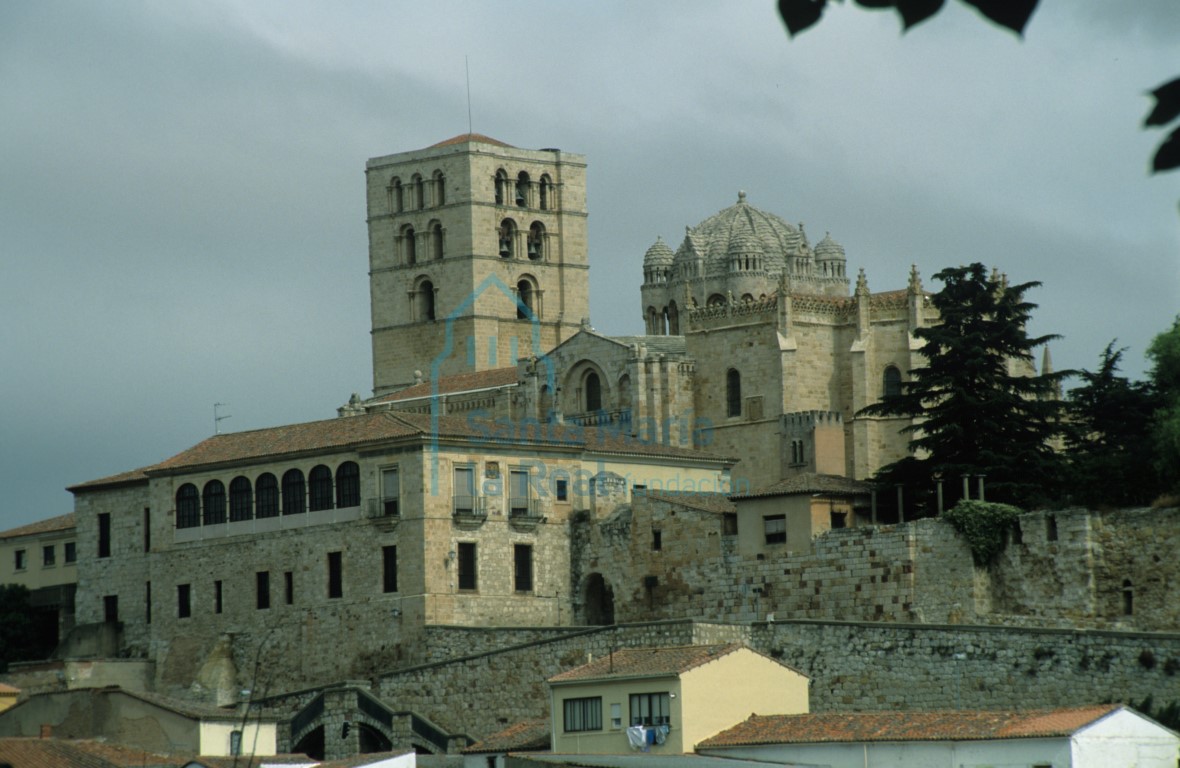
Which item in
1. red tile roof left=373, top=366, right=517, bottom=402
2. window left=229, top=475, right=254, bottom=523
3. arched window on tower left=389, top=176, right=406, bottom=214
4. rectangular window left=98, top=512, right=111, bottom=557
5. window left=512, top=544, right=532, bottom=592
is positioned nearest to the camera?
window left=512, top=544, right=532, bottom=592

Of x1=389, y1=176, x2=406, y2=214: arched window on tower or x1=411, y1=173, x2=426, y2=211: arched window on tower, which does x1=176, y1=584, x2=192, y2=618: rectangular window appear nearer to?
x1=411, y1=173, x2=426, y2=211: arched window on tower

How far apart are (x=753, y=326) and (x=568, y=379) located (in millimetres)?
8159

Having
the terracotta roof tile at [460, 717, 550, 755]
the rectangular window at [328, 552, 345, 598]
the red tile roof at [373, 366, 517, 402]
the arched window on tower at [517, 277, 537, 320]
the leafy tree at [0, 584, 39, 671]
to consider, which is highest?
the arched window on tower at [517, 277, 537, 320]

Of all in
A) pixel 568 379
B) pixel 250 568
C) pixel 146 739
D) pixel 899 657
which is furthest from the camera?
pixel 568 379

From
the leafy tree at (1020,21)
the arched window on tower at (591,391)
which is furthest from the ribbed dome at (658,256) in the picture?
the leafy tree at (1020,21)

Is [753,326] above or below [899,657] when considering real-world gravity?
above

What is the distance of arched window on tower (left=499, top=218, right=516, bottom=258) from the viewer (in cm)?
10525

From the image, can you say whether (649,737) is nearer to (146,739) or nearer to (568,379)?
(146,739)

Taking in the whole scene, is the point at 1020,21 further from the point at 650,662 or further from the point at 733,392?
the point at 733,392

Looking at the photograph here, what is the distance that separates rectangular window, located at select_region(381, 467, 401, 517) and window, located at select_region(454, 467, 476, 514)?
1.55m

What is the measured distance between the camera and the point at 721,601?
176 feet

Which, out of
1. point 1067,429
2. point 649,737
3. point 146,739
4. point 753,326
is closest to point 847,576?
point 1067,429

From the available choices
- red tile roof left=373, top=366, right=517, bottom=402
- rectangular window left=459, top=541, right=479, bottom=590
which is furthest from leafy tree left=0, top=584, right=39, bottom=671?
red tile roof left=373, top=366, right=517, bottom=402

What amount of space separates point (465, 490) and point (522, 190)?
1999 inches
